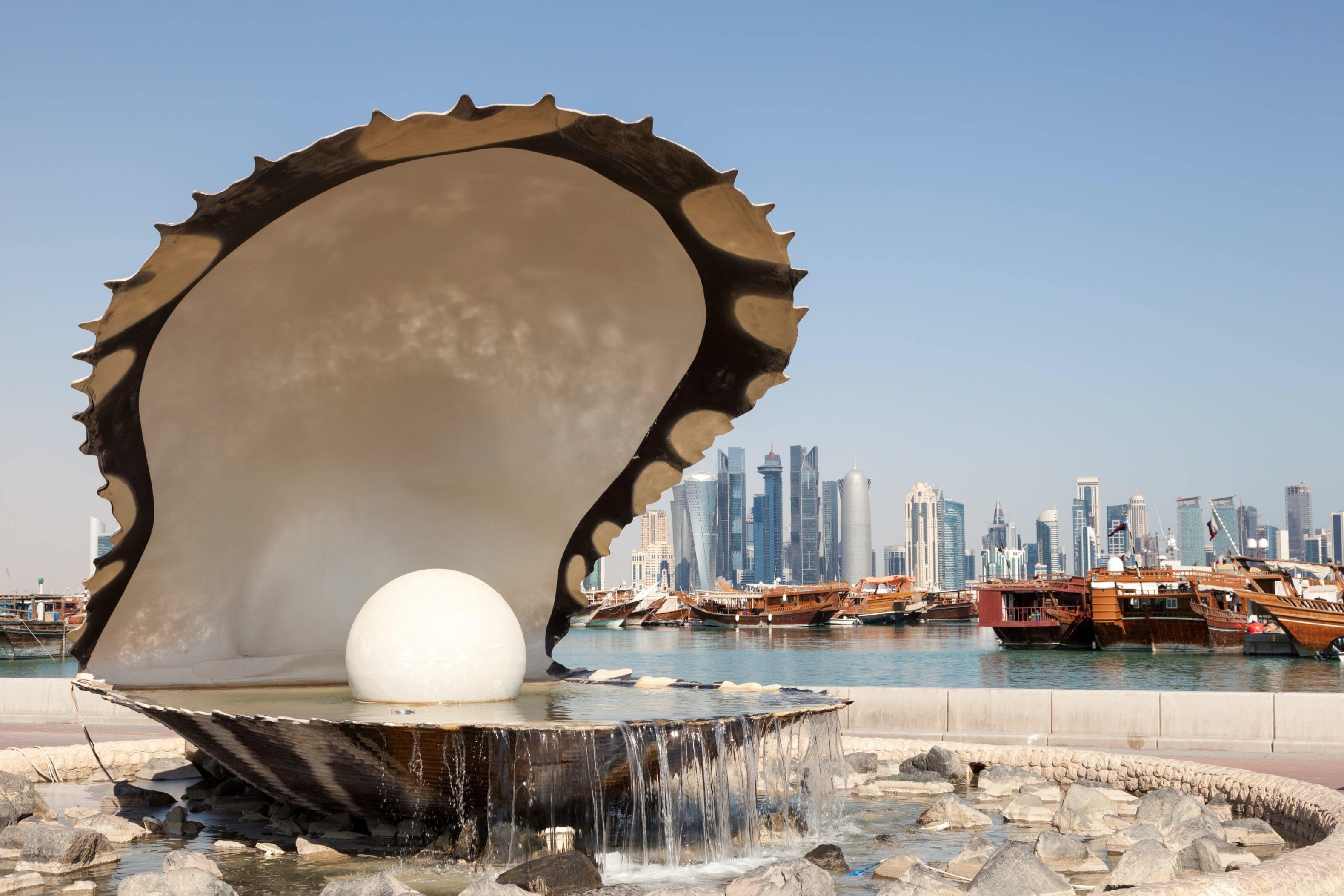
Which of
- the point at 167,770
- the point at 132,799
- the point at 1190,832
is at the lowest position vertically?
the point at 167,770

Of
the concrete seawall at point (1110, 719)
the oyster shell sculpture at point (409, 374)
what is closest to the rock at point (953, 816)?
the concrete seawall at point (1110, 719)

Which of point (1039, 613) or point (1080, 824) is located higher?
point (1080, 824)

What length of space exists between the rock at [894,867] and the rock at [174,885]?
11.8 feet

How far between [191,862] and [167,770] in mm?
4155

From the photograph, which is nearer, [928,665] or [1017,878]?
[1017,878]

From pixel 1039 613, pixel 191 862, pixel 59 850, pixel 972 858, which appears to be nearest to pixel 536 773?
pixel 191 862

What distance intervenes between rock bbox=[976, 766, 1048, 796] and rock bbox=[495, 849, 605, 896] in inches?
152

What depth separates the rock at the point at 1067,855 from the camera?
22.2 feet

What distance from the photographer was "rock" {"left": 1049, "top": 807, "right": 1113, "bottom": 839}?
25.4ft

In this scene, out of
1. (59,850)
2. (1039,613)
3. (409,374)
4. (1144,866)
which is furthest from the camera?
(1039,613)

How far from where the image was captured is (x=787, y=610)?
9938 cm

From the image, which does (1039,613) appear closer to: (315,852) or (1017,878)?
(1017,878)

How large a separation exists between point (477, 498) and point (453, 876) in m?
4.44

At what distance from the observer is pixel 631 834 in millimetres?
7090
